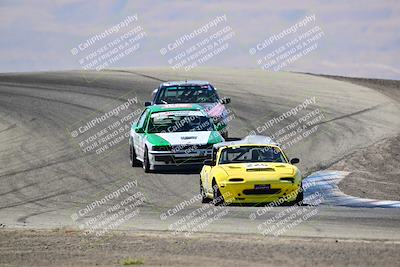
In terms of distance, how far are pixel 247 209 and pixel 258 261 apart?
19.3ft

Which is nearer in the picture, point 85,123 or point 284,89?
point 85,123

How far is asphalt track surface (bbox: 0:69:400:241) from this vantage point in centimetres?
1731

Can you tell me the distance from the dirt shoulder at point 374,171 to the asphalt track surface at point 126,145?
56cm

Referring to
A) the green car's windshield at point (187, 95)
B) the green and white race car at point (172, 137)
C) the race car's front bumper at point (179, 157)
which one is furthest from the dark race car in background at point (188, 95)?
the race car's front bumper at point (179, 157)

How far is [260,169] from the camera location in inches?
768

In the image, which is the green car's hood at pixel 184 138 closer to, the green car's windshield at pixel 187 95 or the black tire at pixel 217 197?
the black tire at pixel 217 197

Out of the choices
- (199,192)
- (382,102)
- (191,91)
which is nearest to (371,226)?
(199,192)

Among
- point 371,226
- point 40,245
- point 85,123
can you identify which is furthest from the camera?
point 85,123

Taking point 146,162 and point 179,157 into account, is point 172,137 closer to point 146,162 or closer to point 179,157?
point 179,157

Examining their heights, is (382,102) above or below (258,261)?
below

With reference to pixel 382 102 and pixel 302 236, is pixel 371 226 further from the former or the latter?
pixel 382 102

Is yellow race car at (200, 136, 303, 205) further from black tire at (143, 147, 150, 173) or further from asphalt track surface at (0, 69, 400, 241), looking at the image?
black tire at (143, 147, 150, 173)

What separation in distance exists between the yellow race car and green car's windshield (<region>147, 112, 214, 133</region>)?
4.33 metres

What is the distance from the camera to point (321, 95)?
138 feet
